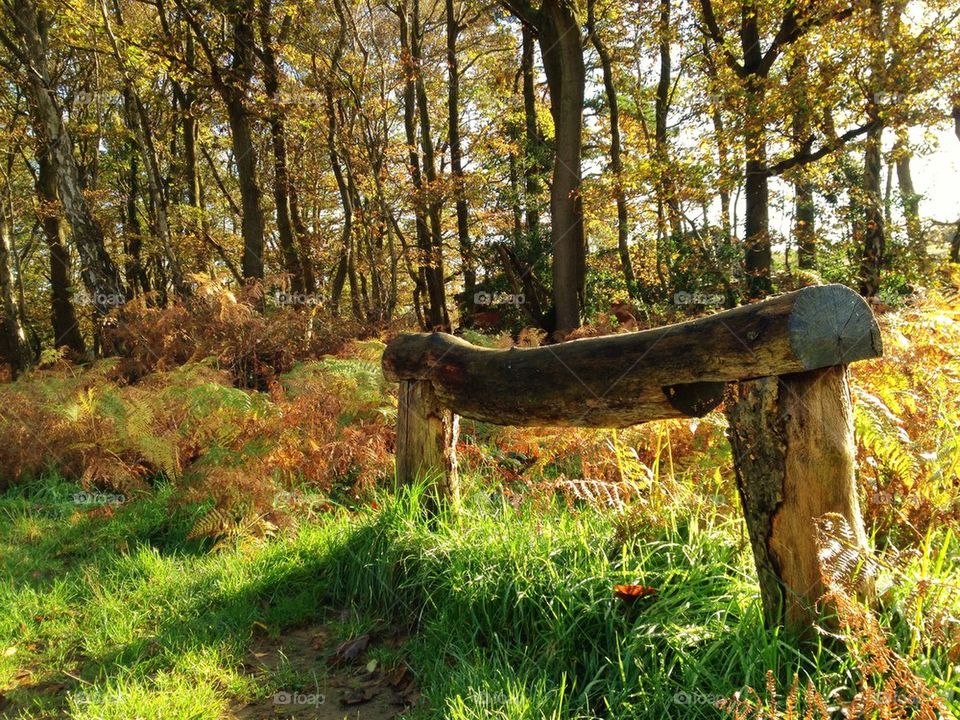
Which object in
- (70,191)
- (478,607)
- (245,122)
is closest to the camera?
(478,607)

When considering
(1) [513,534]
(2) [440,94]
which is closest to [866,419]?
(1) [513,534]

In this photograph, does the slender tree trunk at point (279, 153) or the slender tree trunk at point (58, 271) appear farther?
the slender tree trunk at point (58, 271)

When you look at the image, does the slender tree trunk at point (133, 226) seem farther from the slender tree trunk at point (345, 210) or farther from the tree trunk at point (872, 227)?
the tree trunk at point (872, 227)

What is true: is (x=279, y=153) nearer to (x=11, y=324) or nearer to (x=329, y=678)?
(x=11, y=324)

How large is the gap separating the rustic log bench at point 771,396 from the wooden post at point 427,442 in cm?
114

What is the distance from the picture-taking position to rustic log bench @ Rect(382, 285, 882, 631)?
2.34 meters

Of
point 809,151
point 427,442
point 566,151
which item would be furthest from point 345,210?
point 427,442

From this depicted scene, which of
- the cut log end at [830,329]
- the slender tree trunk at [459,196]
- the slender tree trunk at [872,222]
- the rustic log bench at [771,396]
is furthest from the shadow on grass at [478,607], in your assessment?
the slender tree trunk at [459,196]

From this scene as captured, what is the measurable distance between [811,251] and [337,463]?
42.8 feet

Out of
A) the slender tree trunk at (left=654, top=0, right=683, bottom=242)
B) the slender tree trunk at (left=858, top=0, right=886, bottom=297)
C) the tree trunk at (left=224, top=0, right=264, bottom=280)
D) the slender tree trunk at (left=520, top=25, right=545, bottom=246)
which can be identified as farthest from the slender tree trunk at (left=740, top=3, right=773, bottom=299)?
the tree trunk at (left=224, top=0, right=264, bottom=280)

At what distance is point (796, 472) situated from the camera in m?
2.47

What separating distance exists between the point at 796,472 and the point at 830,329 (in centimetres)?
54

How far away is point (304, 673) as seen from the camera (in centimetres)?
329

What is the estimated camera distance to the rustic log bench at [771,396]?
2.34m
